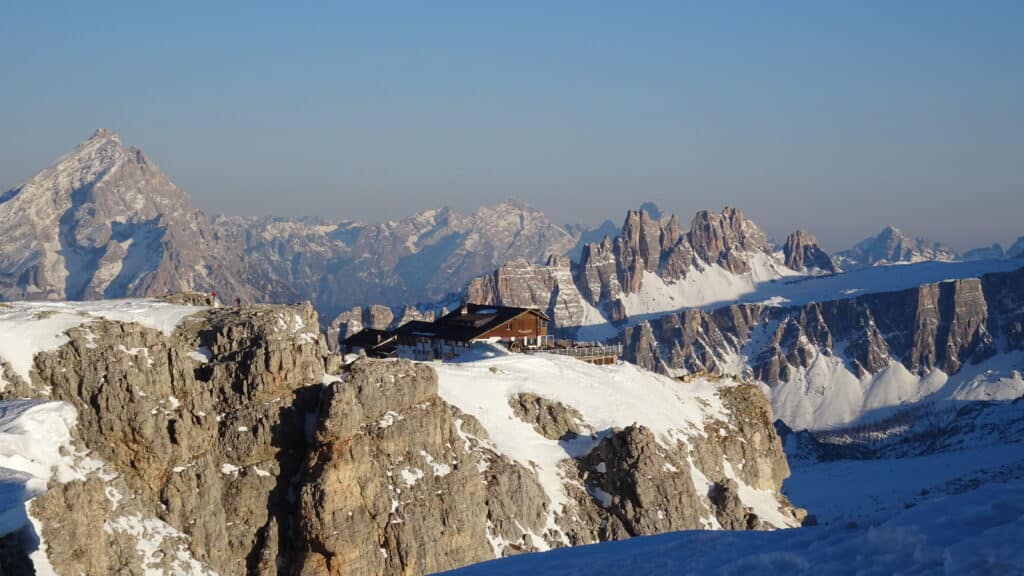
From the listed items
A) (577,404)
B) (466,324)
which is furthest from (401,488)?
(466,324)

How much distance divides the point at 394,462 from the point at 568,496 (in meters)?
15.0

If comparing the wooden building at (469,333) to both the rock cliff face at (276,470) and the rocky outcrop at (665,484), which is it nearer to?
the rocky outcrop at (665,484)

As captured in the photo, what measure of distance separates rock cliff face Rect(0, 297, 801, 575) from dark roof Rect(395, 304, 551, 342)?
31368mm

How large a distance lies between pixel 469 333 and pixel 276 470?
148ft

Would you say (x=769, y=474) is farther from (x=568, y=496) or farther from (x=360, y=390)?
(x=360, y=390)

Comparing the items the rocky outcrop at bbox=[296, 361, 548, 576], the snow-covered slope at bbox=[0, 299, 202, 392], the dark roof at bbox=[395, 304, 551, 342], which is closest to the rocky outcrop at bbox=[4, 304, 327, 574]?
the snow-covered slope at bbox=[0, 299, 202, 392]

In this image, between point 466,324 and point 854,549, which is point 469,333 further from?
point 854,549

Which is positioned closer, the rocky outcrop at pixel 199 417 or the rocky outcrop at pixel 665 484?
the rocky outcrop at pixel 199 417

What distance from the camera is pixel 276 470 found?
6241cm

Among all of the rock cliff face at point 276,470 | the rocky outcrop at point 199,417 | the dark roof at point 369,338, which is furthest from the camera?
the dark roof at point 369,338

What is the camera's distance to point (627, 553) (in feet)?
80.3

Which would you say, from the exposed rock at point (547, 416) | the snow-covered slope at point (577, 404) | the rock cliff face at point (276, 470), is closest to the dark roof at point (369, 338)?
the snow-covered slope at point (577, 404)

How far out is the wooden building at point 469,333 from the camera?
10569 centimetres

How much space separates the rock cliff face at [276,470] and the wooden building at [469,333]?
3040cm
